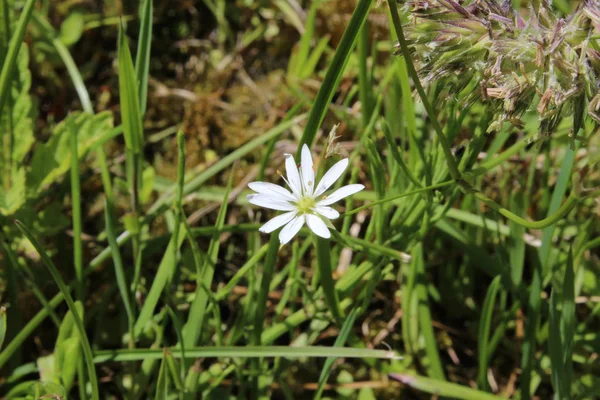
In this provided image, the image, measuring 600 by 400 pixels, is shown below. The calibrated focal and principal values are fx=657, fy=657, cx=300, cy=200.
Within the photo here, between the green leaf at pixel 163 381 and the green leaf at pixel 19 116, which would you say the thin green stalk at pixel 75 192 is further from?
the green leaf at pixel 163 381

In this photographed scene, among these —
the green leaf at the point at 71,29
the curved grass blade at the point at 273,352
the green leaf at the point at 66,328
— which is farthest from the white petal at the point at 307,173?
the green leaf at the point at 71,29

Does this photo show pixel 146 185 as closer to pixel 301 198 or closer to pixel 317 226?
pixel 301 198

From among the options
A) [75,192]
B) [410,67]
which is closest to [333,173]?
[410,67]

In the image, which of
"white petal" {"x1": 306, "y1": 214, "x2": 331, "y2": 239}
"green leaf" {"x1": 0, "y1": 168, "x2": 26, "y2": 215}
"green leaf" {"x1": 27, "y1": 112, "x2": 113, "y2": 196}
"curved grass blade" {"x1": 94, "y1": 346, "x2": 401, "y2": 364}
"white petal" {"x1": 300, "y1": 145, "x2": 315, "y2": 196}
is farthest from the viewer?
"green leaf" {"x1": 27, "y1": 112, "x2": 113, "y2": 196}

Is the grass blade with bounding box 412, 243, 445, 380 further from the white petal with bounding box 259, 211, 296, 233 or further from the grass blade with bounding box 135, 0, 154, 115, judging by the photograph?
the grass blade with bounding box 135, 0, 154, 115

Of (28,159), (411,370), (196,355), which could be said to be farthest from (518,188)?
(28,159)

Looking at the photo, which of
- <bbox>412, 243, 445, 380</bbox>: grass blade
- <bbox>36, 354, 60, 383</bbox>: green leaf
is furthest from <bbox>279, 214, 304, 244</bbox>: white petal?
<bbox>36, 354, 60, 383</bbox>: green leaf

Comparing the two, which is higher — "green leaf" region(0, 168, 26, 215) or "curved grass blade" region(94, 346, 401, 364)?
"green leaf" region(0, 168, 26, 215)
